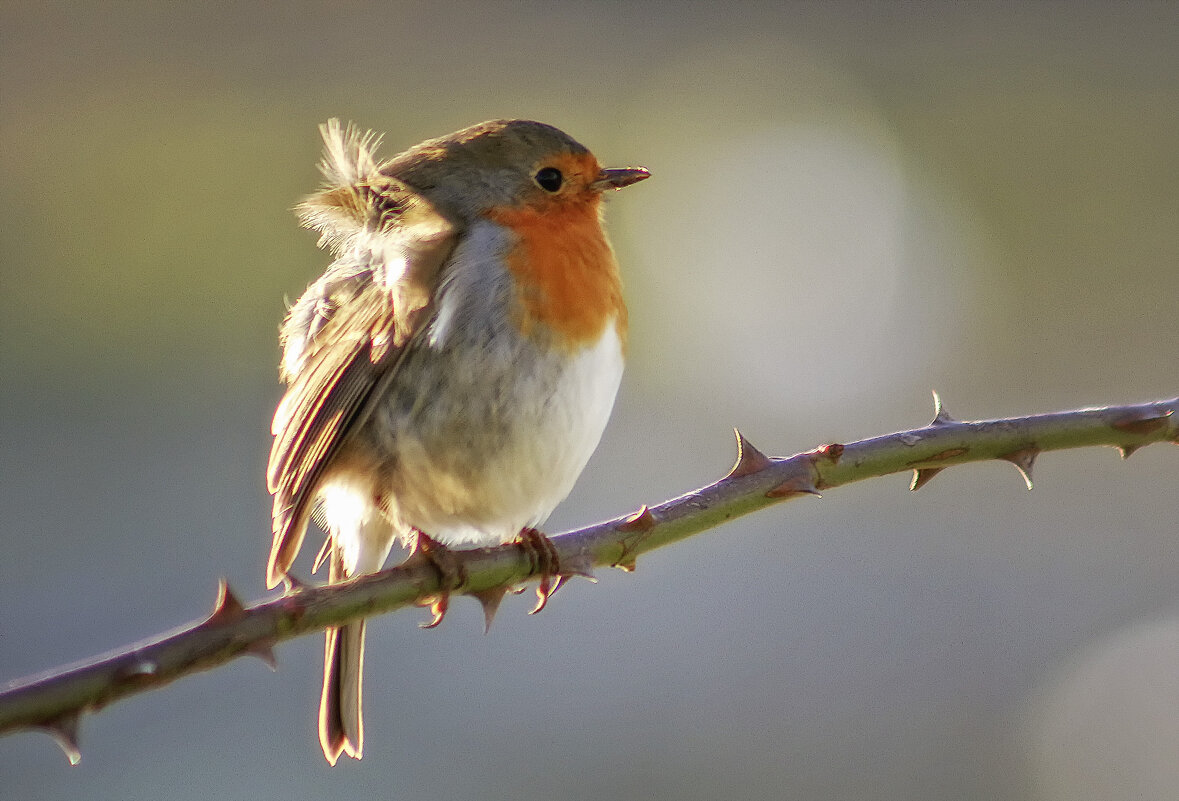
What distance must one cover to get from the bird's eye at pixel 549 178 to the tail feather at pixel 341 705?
977mm

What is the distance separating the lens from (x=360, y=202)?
279cm

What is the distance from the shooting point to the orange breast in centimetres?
251

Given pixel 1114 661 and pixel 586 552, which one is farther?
pixel 1114 661

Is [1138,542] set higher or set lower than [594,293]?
lower

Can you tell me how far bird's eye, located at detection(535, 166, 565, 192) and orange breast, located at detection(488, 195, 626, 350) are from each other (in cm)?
4

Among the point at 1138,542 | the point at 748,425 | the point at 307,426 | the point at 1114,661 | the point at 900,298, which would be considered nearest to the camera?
the point at 307,426

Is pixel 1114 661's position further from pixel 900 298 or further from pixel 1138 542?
pixel 900 298

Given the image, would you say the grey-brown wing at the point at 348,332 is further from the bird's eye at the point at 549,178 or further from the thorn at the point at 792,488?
the thorn at the point at 792,488

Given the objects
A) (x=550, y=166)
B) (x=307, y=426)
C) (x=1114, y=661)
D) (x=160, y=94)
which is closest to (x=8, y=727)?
(x=307, y=426)

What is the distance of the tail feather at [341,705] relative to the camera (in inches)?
102

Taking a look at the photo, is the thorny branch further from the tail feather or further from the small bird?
the tail feather

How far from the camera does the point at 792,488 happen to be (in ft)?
6.09

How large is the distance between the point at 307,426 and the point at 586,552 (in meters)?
0.80

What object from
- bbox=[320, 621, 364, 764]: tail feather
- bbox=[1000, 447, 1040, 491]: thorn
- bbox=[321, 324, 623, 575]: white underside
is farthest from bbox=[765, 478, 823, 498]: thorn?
bbox=[320, 621, 364, 764]: tail feather
